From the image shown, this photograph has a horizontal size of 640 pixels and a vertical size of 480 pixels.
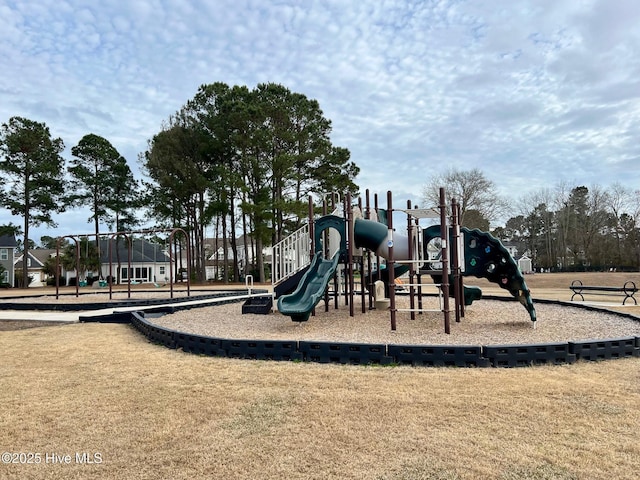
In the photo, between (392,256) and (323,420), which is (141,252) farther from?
(323,420)

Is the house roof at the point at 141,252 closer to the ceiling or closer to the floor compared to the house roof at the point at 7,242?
closer to the floor

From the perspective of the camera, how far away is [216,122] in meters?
31.8

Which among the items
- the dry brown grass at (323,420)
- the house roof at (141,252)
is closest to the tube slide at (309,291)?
the dry brown grass at (323,420)

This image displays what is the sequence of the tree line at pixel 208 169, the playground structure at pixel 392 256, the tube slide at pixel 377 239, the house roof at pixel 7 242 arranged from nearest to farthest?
the playground structure at pixel 392 256 → the tube slide at pixel 377 239 → the tree line at pixel 208 169 → the house roof at pixel 7 242

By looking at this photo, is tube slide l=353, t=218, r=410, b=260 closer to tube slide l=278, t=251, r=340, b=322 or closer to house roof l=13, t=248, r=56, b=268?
tube slide l=278, t=251, r=340, b=322

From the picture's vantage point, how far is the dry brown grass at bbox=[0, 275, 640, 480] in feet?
9.45

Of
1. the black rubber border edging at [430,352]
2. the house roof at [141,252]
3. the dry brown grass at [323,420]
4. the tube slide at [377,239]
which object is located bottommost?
the dry brown grass at [323,420]

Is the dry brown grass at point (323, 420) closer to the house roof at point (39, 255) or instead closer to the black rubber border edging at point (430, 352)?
the black rubber border edging at point (430, 352)

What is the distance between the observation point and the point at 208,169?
3438cm

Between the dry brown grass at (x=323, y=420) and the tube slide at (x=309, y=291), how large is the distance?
2892 mm

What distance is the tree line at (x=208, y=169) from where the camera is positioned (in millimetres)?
30594

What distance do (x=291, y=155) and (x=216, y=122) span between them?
21.4 ft

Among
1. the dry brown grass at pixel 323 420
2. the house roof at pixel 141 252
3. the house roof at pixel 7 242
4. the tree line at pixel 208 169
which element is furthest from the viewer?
the house roof at pixel 141 252

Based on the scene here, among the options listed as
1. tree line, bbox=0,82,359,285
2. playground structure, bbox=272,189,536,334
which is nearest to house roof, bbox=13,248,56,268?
tree line, bbox=0,82,359,285
